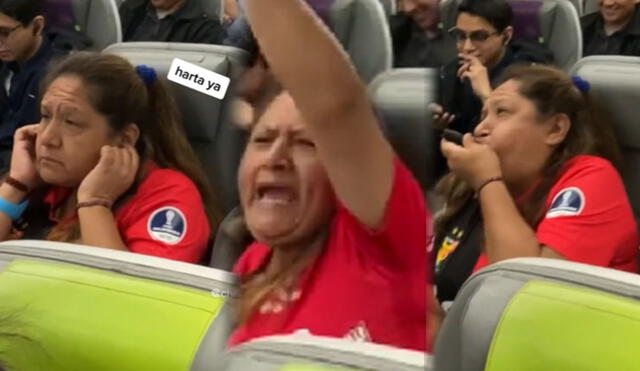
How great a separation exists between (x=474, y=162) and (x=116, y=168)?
655 mm

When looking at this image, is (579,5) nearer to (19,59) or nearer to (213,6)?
(213,6)

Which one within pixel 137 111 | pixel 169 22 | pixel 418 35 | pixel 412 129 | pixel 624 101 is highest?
pixel 412 129

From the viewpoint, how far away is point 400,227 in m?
0.81

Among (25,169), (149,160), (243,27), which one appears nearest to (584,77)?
(149,160)

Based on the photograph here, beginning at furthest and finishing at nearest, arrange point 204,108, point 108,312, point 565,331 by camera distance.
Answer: point 204,108 → point 108,312 → point 565,331

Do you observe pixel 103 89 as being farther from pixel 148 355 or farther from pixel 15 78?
pixel 15 78

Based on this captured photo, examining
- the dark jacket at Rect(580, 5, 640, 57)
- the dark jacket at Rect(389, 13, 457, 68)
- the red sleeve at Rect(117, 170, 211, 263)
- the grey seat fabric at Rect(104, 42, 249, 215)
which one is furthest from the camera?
the dark jacket at Rect(580, 5, 640, 57)

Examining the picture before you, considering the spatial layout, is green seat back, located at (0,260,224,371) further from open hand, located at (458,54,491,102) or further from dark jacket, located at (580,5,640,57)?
dark jacket, located at (580,5,640,57)

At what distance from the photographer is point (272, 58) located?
733mm

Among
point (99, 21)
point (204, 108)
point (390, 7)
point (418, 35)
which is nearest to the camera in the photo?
point (204, 108)

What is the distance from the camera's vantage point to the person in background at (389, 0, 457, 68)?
3485mm

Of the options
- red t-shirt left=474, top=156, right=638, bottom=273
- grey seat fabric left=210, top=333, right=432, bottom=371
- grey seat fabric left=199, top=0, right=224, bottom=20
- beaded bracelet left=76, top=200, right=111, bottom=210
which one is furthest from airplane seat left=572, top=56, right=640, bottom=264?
grey seat fabric left=199, top=0, right=224, bottom=20

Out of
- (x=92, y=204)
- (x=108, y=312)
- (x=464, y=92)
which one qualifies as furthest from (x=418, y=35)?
(x=108, y=312)

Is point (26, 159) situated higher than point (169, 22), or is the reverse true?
point (26, 159)
